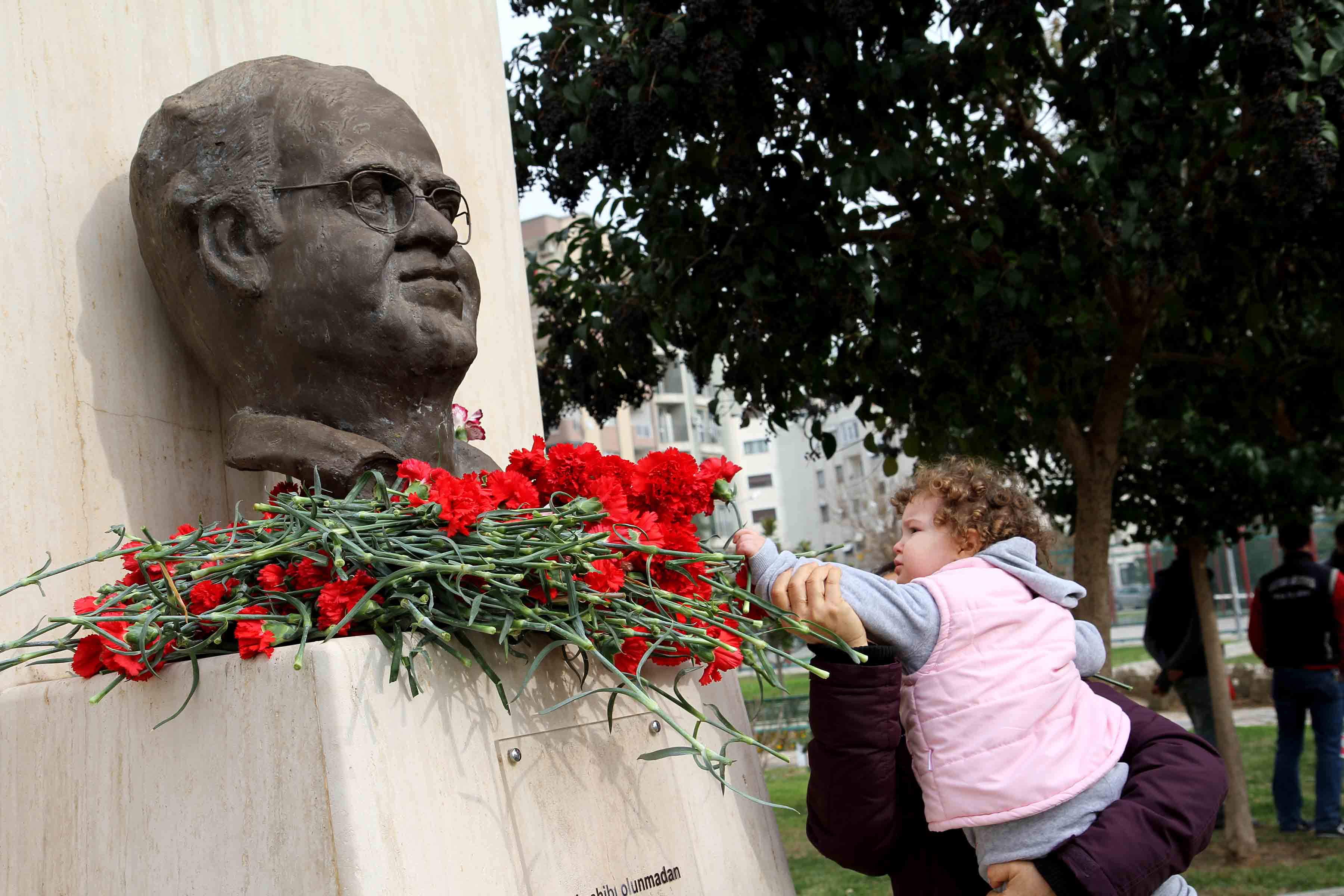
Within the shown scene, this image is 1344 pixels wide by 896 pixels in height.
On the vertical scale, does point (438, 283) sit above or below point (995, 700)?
above

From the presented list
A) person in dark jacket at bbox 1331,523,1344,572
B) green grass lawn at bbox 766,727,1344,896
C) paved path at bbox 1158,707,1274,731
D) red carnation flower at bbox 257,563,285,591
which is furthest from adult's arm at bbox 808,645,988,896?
paved path at bbox 1158,707,1274,731

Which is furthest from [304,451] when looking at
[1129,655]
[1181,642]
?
[1129,655]

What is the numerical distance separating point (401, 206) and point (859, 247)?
9.36 ft

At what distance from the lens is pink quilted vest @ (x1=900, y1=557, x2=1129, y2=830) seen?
2189 millimetres

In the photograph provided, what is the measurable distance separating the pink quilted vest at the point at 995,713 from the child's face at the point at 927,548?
0.16 m

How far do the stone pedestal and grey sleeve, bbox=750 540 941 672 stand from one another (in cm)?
35

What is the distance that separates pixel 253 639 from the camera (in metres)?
1.88

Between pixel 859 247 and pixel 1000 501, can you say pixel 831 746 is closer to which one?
pixel 1000 501

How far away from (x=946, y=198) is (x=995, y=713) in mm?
3954

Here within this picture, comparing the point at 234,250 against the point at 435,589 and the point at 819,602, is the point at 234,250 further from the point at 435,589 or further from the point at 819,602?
the point at 819,602

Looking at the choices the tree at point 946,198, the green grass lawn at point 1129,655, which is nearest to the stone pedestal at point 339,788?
the tree at point 946,198

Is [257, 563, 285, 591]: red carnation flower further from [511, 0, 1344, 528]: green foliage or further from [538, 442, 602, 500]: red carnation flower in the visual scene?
[511, 0, 1344, 528]: green foliage

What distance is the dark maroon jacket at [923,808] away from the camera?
218 cm

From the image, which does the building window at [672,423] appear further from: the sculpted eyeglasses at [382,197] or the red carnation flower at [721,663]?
the red carnation flower at [721,663]
